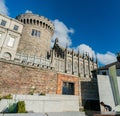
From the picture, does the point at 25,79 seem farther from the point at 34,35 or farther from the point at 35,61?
the point at 34,35

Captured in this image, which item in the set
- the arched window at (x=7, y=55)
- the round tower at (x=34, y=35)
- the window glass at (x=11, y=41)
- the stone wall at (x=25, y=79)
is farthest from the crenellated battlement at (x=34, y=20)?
the stone wall at (x=25, y=79)

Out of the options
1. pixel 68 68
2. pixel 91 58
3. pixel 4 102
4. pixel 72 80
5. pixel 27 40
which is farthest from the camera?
pixel 91 58

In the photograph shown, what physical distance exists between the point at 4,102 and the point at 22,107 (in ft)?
5.58

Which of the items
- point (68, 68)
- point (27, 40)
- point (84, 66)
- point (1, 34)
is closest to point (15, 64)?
point (1, 34)

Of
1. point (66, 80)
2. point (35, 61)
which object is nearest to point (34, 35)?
point (35, 61)

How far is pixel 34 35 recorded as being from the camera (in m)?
34.8

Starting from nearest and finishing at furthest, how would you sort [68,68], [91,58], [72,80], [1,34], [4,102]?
[4,102] < [72,80] < [1,34] < [68,68] < [91,58]

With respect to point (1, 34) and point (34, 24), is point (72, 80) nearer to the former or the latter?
point (1, 34)

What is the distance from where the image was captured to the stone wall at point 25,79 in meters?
13.1

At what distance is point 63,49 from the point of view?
48219mm

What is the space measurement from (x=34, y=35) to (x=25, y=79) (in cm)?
2300

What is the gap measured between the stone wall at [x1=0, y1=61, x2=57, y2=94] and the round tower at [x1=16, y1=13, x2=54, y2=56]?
17865 mm

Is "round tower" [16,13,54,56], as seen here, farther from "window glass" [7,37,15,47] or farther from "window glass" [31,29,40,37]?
"window glass" [7,37,15,47]

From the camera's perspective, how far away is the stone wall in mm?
13117
